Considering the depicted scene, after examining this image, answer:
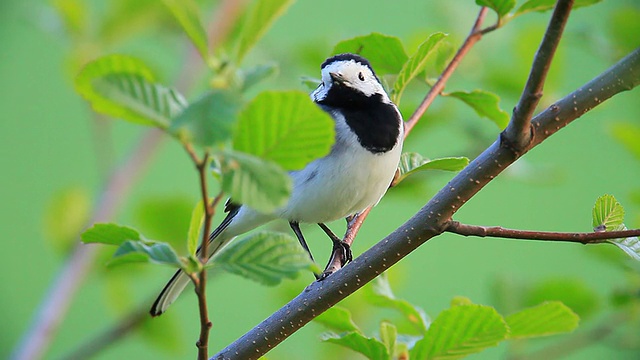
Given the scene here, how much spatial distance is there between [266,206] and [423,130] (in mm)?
917

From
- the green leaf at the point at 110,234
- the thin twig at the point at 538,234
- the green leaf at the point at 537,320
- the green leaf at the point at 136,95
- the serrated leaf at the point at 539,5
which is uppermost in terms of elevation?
the serrated leaf at the point at 539,5

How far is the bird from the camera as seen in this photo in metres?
1.10

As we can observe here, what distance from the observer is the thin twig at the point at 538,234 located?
657mm

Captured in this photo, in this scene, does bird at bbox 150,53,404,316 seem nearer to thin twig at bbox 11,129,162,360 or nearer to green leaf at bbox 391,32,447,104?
green leaf at bbox 391,32,447,104

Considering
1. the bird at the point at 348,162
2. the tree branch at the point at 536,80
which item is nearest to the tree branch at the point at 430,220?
the tree branch at the point at 536,80

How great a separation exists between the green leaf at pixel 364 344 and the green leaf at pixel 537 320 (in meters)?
0.17

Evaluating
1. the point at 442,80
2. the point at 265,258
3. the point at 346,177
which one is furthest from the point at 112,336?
the point at 265,258

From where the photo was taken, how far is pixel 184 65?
69.0 inches

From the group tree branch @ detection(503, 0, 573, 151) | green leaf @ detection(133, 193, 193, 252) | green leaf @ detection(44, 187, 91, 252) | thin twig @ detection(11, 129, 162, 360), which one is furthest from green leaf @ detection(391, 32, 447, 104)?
green leaf @ detection(44, 187, 91, 252)

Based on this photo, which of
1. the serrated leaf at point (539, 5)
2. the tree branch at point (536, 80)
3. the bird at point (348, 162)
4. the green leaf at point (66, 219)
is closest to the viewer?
the tree branch at point (536, 80)

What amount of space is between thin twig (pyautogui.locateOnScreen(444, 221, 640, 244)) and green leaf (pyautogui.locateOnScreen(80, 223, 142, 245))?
0.27 metres

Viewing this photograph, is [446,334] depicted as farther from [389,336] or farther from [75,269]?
[75,269]

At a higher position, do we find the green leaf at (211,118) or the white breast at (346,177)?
the white breast at (346,177)

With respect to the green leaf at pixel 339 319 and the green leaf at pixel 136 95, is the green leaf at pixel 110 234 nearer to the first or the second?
the green leaf at pixel 136 95
